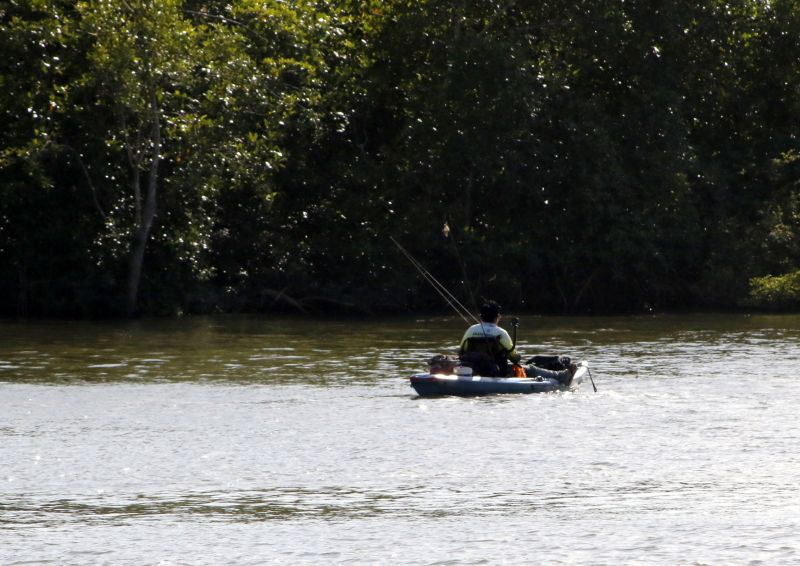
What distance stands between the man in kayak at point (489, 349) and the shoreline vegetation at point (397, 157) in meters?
13.3

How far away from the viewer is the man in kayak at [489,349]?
1897 cm

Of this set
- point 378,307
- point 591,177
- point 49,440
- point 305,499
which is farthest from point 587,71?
point 305,499

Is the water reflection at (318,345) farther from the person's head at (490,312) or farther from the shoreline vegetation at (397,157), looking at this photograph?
the person's head at (490,312)

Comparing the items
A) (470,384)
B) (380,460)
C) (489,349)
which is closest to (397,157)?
(489,349)

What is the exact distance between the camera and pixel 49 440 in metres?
15.3

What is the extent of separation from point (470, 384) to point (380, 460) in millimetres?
4499

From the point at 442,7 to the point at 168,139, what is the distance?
25.9 feet

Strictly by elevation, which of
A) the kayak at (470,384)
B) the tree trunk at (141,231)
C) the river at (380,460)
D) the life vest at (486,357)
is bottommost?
the river at (380,460)

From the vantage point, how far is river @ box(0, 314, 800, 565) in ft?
34.1

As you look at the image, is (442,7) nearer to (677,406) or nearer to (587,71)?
(587,71)

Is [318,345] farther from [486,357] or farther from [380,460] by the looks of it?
[380,460]

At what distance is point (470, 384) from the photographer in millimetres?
18547

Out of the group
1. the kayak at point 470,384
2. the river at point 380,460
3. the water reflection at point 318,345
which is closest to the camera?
the river at point 380,460

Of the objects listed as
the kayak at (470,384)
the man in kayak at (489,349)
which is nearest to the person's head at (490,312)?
the man in kayak at (489,349)
